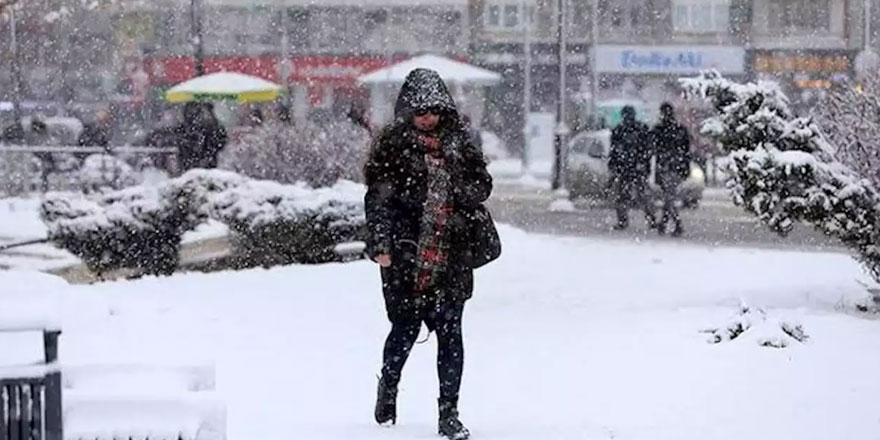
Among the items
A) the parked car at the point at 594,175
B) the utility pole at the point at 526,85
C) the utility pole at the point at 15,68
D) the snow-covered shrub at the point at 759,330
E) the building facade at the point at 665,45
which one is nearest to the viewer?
the snow-covered shrub at the point at 759,330

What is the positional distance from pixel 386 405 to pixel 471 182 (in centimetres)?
114

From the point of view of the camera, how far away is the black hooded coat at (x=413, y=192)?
690 centimetres

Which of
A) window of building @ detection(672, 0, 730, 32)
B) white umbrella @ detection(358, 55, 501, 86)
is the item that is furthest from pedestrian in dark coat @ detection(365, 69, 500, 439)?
window of building @ detection(672, 0, 730, 32)

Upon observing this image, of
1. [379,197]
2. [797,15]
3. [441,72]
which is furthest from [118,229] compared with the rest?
[797,15]

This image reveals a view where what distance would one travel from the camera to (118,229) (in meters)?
14.3

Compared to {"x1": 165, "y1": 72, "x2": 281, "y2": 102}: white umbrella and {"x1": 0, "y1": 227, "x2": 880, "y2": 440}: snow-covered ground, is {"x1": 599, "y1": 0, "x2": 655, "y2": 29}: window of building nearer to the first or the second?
{"x1": 165, "y1": 72, "x2": 281, "y2": 102}: white umbrella

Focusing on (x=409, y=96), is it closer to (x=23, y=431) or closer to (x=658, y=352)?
(x=23, y=431)

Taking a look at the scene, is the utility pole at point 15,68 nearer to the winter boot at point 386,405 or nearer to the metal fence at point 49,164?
the metal fence at point 49,164

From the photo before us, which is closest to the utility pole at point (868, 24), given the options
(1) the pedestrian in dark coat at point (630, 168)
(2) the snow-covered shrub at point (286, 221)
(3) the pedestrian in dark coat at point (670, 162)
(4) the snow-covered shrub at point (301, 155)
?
(1) the pedestrian in dark coat at point (630, 168)

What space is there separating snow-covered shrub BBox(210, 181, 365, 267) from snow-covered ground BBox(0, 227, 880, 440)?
13.3 inches

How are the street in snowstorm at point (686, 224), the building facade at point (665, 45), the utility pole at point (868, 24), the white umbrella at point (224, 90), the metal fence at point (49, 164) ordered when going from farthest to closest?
the building facade at point (665, 45) < the utility pole at point (868, 24) < the white umbrella at point (224, 90) < the metal fence at point (49, 164) < the street in snowstorm at point (686, 224)

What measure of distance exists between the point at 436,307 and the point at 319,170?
34.3 ft

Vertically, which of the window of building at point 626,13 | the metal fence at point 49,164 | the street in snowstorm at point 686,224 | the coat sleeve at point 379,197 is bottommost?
the street in snowstorm at point 686,224

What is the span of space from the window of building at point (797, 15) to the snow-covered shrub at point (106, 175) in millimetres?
31455
